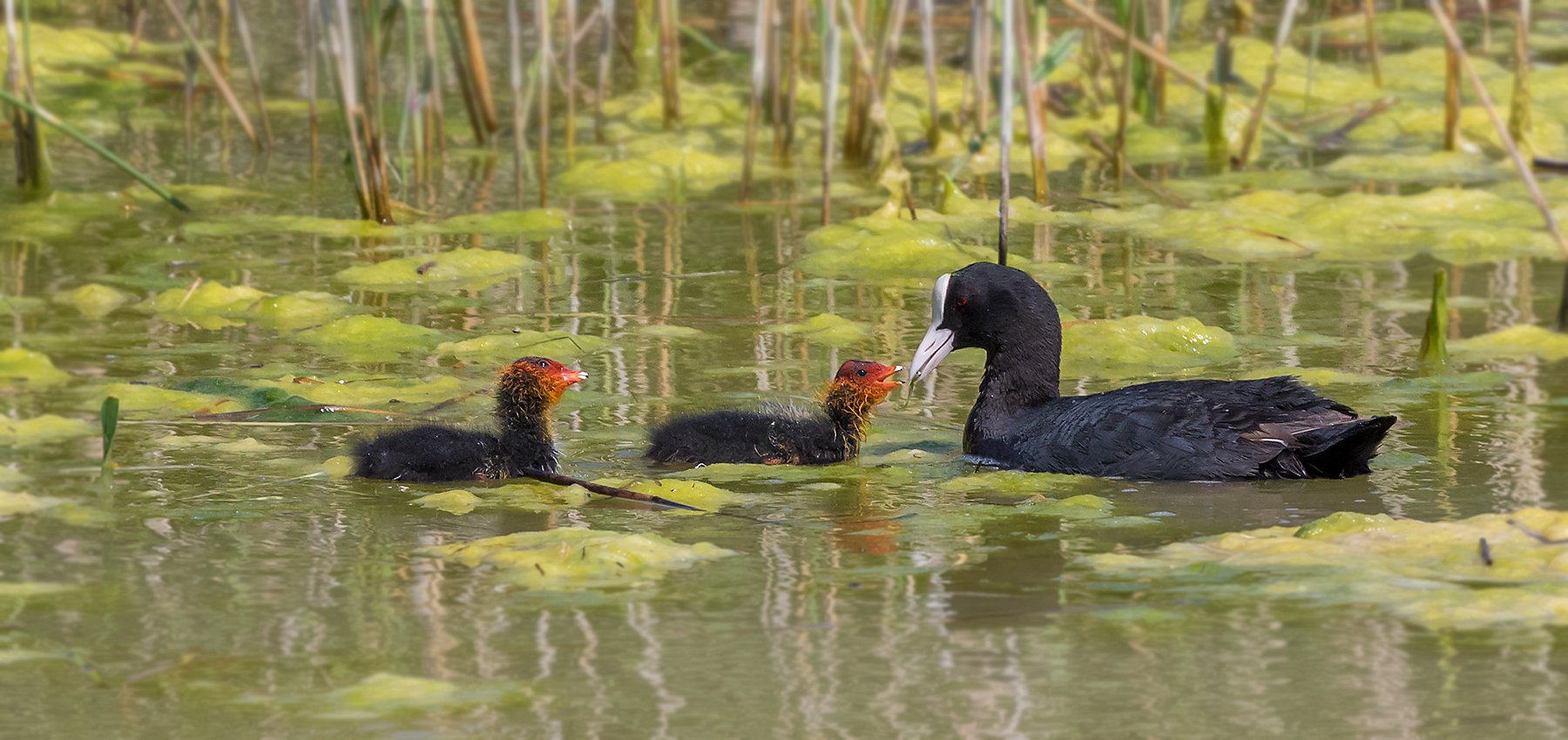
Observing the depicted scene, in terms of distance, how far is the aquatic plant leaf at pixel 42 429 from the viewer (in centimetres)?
561

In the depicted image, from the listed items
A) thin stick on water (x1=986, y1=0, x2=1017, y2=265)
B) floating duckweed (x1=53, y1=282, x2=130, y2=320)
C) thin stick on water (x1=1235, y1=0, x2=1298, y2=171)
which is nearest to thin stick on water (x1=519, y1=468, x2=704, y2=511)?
thin stick on water (x1=986, y1=0, x2=1017, y2=265)

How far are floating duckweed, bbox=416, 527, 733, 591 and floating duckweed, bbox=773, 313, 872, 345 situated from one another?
253 cm

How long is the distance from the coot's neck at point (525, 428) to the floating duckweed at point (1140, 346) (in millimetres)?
2056

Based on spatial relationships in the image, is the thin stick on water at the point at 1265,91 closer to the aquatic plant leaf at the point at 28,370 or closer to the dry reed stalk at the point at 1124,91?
the dry reed stalk at the point at 1124,91

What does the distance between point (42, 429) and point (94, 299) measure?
200 cm

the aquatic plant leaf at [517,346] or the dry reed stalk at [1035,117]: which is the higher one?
the dry reed stalk at [1035,117]

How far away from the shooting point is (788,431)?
5.69 m

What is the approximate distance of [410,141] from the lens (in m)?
11.2

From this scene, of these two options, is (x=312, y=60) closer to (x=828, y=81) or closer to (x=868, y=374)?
(x=828, y=81)

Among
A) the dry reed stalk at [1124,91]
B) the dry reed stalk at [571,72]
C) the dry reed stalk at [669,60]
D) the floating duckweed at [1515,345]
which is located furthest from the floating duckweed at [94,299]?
the floating duckweed at [1515,345]

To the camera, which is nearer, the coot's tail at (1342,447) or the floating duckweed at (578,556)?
the floating duckweed at (578,556)

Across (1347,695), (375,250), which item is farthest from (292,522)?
(375,250)

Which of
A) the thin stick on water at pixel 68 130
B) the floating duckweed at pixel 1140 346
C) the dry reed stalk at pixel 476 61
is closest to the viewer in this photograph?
the floating duckweed at pixel 1140 346

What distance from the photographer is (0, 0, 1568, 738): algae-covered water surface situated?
3662 millimetres
